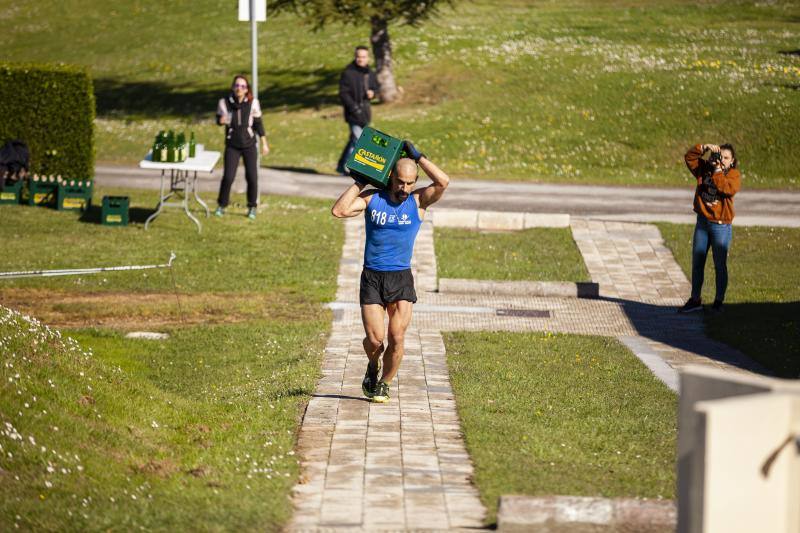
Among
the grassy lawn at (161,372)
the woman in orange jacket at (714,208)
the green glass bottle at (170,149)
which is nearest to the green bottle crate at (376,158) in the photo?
the grassy lawn at (161,372)

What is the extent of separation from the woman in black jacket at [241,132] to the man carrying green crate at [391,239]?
9.72m

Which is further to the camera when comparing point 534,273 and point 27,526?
point 534,273

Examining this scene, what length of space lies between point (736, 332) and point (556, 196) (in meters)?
9.58

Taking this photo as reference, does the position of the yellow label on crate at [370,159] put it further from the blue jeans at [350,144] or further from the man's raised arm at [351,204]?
the blue jeans at [350,144]

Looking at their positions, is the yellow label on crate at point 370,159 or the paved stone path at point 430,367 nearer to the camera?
the paved stone path at point 430,367

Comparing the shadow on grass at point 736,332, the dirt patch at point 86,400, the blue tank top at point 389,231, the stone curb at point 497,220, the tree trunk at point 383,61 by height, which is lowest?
the shadow on grass at point 736,332

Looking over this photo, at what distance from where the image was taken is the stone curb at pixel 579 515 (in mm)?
7172

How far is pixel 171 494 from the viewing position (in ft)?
25.3

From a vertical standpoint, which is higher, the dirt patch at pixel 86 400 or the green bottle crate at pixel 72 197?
the green bottle crate at pixel 72 197

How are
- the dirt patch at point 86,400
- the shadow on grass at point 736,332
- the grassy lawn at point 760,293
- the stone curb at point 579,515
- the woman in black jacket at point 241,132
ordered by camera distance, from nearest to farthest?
the stone curb at point 579,515
the dirt patch at point 86,400
the shadow on grass at point 736,332
the grassy lawn at point 760,293
the woman in black jacket at point 241,132

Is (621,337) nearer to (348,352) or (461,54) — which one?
(348,352)

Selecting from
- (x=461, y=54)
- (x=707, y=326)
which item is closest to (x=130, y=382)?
(x=707, y=326)

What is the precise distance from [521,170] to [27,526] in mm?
20544

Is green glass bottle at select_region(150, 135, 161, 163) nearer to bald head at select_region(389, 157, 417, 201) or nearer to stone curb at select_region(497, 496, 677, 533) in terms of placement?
bald head at select_region(389, 157, 417, 201)
